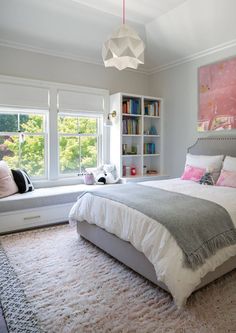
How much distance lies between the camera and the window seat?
10.4 feet

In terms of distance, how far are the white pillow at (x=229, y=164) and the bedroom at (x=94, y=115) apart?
0.28 m

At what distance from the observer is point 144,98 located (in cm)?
459

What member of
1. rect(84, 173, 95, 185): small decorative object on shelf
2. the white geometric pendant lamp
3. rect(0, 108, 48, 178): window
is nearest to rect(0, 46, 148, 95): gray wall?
rect(0, 108, 48, 178): window

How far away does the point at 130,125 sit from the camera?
454 cm

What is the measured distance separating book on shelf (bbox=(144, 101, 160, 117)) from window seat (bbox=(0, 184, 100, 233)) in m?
1.97

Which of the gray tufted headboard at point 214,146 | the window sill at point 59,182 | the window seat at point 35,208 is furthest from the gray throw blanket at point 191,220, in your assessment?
the window sill at point 59,182

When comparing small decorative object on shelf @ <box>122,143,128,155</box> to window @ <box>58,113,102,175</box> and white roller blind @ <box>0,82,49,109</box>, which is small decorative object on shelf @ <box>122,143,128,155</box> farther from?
white roller blind @ <box>0,82,49,109</box>

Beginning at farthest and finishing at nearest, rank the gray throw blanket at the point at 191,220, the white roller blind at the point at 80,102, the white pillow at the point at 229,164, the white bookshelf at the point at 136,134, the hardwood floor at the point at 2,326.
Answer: the white bookshelf at the point at 136,134 → the white roller blind at the point at 80,102 → the white pillow at the point at 229,164 → the gray throw blanket at the point at 191,220 → the hardwood floor at the point at 2,326

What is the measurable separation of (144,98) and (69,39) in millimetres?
1571

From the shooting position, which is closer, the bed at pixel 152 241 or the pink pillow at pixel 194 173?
the bed at pixel 152 241

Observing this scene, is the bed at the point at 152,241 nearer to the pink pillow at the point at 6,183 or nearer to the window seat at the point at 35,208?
the window seat at the point at 35,208

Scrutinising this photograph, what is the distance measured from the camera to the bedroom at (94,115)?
176cm

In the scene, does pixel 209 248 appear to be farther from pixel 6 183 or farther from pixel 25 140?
pixel 25 140

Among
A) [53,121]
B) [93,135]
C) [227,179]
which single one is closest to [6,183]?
[53,121]
